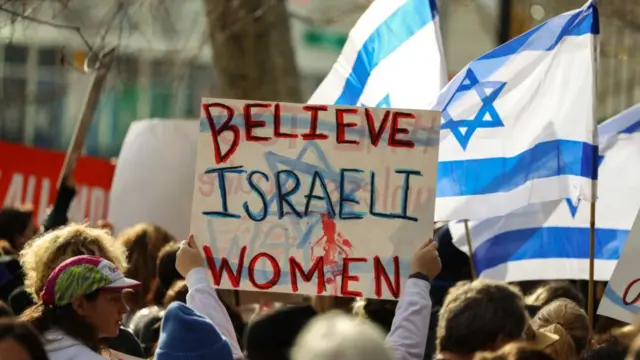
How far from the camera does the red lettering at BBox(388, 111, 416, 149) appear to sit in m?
5.04

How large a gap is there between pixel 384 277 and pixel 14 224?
11.2ft

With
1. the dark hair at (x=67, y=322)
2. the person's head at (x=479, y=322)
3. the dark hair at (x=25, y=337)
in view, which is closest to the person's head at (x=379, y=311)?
the person's head at (x=479, y=322)

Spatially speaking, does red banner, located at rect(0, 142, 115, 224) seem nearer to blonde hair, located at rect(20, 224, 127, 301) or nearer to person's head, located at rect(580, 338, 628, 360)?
blonde hair, located at rect(20, 224, 127, 301)

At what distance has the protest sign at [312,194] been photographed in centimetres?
498

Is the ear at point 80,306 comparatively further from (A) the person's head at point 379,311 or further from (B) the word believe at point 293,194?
(A) the person's head at point 379,311

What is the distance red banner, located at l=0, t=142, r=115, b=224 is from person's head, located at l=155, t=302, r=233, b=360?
8277 mm

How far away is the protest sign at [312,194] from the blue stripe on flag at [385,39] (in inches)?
74.0

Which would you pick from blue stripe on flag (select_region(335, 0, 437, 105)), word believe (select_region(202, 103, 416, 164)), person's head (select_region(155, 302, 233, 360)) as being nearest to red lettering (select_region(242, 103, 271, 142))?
word believe (select_region(202, 103, 416, 164))

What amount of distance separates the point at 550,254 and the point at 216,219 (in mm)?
2505

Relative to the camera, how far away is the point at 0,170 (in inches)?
472

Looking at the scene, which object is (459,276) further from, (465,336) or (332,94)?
(465,336)

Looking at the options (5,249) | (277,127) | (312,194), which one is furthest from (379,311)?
(5,249)

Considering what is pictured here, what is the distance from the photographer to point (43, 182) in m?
12.2

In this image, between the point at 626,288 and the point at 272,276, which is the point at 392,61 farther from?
the point at 272,276
